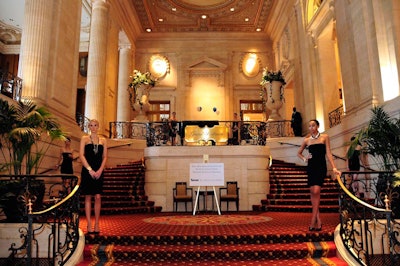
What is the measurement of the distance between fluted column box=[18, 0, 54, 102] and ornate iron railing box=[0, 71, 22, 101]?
0.21 metres

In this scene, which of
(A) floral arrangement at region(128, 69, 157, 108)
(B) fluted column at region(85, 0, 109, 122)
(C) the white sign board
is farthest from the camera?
(A) floral arrangement at region(128, 69, 157, 108)

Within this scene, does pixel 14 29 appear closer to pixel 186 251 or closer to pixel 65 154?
pixel 65 154

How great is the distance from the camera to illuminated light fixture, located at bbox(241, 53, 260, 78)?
61.7 feet

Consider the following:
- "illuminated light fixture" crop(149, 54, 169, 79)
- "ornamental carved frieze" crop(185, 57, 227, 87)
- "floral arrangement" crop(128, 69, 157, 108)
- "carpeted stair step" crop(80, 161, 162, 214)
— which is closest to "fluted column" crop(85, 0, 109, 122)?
"floral arrangement" crop(128, 69, 157, 108)

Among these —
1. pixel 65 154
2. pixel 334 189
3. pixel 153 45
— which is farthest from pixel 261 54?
pixel 65 154

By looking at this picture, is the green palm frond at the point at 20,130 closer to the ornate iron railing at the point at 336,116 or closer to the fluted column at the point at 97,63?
the fluted column at the point at 97,63

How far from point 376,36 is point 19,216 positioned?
870 cm

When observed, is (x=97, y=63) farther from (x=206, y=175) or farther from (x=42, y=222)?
(x=42, y=222)

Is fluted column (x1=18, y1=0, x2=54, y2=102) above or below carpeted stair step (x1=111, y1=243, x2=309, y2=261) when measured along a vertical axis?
above

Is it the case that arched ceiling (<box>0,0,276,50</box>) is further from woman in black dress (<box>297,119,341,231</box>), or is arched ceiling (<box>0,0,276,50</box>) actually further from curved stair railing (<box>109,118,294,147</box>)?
woman in black dress (<box>297,119,341,231</box>)

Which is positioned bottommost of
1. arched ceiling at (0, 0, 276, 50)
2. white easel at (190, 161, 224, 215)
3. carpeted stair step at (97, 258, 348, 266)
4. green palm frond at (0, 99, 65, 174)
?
carpeted stair step at (97, 258, 348, 266)

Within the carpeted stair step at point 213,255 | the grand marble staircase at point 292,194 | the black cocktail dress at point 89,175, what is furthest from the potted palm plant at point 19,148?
the grand marble staircase at point 292,194

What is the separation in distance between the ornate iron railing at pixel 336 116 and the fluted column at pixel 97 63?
351 inches

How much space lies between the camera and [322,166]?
4.46 meters
